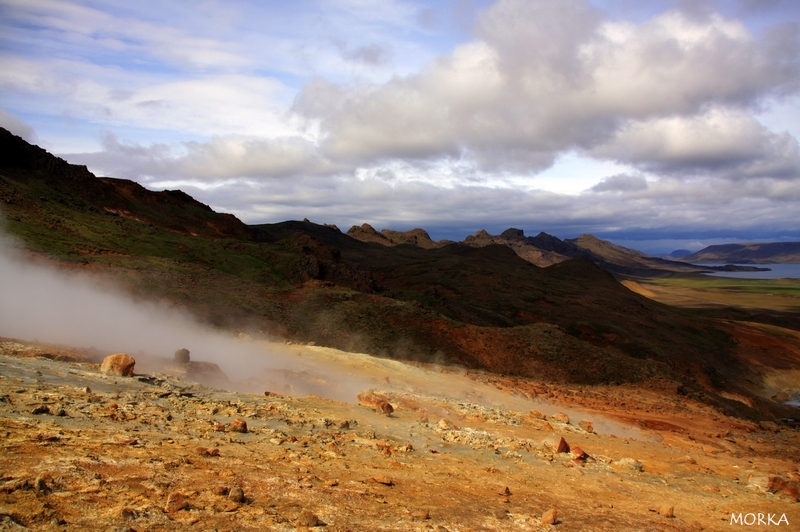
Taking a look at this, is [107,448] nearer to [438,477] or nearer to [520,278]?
[438,477]

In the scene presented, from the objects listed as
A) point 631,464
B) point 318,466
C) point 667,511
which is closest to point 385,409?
point 318,466

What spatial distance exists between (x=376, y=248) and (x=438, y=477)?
322 ft

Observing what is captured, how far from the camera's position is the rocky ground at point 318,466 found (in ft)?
20.9

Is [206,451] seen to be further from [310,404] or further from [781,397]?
[781,397]

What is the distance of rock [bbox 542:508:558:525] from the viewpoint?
25.5ft

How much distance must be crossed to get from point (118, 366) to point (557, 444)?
9.92 m

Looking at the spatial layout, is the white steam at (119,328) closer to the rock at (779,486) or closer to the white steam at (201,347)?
the white steam at (201,347)

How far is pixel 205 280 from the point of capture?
33094 millimetres

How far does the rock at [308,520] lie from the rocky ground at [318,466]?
0.02m

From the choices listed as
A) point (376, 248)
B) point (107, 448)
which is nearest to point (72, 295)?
point (107, 448)

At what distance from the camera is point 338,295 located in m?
33.1

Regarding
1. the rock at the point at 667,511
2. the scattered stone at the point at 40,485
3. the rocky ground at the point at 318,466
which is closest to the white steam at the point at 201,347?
the rocky ground at the point at 318,466

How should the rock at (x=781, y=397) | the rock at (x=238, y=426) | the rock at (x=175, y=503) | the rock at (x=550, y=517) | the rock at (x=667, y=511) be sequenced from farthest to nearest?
1. the rock at (x=781, y=397)
2. the rock at (x=238, y=426)
3. the rock at (x=667, y=511)
4. the rock at (x=550, y=517)
5. the rock at (x=175, y=503)

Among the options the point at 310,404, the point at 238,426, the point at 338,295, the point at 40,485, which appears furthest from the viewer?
the point at 338,295
